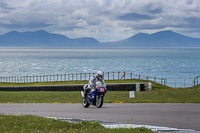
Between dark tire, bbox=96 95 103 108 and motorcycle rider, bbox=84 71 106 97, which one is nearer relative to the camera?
motorcycle rider, bbox=84 71 106 97

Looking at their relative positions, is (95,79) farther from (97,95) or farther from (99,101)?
(99,101)

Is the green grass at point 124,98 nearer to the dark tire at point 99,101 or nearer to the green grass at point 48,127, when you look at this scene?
the dark tire at point 99,101

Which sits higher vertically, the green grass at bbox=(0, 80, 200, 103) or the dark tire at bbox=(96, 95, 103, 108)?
the dark tire at bbox=(96, 95, 103, 108)

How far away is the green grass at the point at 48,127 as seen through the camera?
9.73m

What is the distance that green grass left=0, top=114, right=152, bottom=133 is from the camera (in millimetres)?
9727

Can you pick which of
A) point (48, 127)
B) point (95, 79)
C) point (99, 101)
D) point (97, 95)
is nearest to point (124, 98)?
point (99, 101)

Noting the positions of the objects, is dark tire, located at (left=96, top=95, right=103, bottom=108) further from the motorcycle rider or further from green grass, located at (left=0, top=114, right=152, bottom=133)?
green grass, located at (left=0, top=114, right=152, bottom=133)

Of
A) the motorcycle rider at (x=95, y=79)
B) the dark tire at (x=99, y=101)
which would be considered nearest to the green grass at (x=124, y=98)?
the dark tire at (x=99, y=101)

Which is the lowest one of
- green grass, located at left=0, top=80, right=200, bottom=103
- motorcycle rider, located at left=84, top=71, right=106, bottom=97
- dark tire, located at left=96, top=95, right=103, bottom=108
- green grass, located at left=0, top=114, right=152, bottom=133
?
green grass, located at left=0, top=80, right=200, bottom=103

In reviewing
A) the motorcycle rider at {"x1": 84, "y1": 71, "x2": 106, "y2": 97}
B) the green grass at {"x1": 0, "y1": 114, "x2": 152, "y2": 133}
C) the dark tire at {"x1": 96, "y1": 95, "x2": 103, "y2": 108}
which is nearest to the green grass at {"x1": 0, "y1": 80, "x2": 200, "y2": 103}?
the dark tire at {"x1": 96, "y1": 95, "x2": 103, "y2": 108}

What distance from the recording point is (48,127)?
10508 mm

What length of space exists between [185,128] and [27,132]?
4.75 metres

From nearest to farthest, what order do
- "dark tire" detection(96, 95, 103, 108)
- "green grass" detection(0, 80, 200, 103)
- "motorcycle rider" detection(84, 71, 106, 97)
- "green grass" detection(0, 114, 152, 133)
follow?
1. "green grass" detection(0, 114, 152, 133)
2. "motorcycle rider" detection(84, 71, 106, 97)
3. "dark tire" detection(96, 95, 103, 108)
4. "green grass" detection(0, 80, 200, 103)

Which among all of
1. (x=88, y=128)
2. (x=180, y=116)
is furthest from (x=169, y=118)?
(x=88, y=128)
